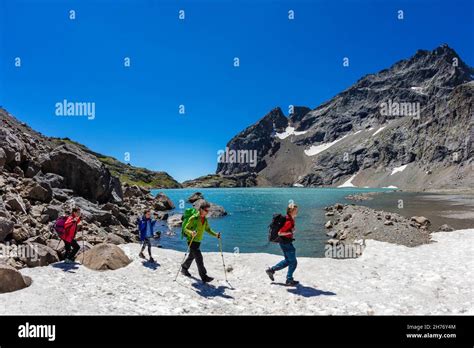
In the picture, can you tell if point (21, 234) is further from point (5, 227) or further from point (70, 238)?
point (70, 238)

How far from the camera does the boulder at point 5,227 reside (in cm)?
1510

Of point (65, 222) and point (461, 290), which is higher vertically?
point (65, 222)

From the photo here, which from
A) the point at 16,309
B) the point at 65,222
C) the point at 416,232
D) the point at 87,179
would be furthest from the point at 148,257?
the point at 416,232

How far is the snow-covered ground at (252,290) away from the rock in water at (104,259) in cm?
45

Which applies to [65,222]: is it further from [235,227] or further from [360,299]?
[235,227]

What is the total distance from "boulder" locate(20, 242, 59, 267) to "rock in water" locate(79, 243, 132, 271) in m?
1.32

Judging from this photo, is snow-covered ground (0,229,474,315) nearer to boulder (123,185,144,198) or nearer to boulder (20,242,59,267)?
boulder (20,242,59,267)

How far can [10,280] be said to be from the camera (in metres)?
11.1

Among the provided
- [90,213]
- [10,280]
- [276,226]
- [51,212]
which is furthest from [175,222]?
[10,280]

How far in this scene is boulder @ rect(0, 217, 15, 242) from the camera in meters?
15.1

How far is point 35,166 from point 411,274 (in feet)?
102

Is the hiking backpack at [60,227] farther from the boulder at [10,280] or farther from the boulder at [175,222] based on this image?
the boulder at [175,222]

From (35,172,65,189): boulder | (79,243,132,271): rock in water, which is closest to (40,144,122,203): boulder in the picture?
(35,172,65,189): boulder
